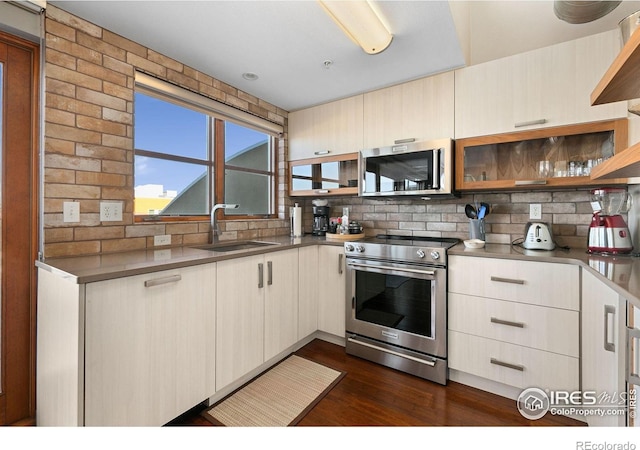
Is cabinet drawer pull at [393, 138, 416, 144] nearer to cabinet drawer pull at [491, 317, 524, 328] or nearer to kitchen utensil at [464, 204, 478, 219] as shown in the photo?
kitchen utensil at [464, 204, 478, 219]

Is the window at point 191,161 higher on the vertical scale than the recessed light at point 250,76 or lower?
lower

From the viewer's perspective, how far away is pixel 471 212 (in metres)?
2.33

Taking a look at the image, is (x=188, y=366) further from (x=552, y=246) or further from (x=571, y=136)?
(x=571, y=136)

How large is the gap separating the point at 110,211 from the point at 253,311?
42.0 inches

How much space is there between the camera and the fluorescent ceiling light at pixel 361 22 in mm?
1459

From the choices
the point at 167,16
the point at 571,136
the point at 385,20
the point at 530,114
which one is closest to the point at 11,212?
the point at 167,16

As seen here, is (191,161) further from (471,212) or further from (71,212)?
(471,212)

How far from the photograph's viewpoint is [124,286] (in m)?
1.32

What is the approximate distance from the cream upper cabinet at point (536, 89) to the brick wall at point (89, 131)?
2.19 meters

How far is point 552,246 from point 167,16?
273 cm

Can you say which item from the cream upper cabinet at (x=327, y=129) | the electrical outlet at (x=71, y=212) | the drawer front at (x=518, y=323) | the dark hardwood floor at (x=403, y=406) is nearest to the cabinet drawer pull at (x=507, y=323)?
the drawer front at (x=518, y=323)

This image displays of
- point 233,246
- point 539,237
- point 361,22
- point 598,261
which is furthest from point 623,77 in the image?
point 233,246

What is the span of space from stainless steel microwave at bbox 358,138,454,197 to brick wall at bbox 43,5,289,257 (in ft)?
5.30

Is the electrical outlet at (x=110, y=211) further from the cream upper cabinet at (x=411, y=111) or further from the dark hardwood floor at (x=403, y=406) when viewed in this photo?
the cream upper cabinet at (x=411, y=111)
